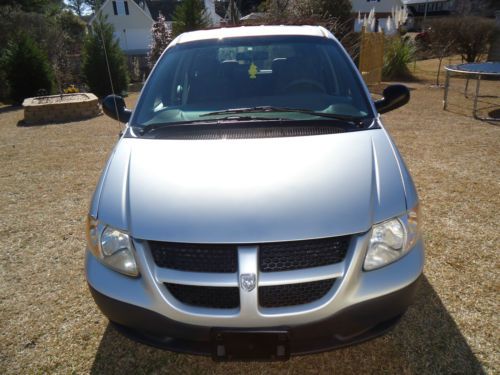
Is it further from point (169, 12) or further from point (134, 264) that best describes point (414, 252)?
point (169, 12)

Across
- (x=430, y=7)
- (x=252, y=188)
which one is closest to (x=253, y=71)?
(x=252, y=188)

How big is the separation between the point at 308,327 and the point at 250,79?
196 centimetres

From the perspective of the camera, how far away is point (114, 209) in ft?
6.38

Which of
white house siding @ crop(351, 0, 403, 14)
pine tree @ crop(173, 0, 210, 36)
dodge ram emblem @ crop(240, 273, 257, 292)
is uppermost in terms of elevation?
white house siding @ crop(351, 0, 403, 14)

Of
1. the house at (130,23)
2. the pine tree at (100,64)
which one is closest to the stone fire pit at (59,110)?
the pine tree at (100,64)

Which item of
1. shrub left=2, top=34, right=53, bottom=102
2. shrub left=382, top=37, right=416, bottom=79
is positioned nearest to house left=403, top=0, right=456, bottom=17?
shrub left=382, top=37, right=416, bottom=79

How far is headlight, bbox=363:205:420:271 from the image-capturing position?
1793 millimetres

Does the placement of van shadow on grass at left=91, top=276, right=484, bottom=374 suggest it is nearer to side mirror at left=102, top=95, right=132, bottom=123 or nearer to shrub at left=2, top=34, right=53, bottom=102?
side mirror at left=102, top=95, right=132, bottom=123

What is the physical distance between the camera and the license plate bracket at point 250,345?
66.6 inches

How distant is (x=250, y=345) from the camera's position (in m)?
1.71

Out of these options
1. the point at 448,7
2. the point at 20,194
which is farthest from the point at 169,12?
the point at 20,194

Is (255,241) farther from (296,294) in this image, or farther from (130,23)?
(130,23)

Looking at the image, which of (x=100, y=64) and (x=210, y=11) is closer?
(x=100, y=64)

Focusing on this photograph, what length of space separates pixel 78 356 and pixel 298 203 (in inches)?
68.1
